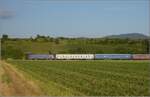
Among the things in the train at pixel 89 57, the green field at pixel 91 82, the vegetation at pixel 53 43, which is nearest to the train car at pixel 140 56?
the train at pixel 89 57

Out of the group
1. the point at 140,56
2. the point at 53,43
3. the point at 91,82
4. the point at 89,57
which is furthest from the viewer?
the point at 89,57

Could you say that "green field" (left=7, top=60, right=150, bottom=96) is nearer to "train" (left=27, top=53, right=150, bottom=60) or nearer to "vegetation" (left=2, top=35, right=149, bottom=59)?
"vegetation" (left=2, top=35, right=149, bottom=59)

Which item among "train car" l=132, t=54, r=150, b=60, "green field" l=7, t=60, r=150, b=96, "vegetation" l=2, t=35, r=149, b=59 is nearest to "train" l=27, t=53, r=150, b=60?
"train car" l=132, t=54, r=150, b=60

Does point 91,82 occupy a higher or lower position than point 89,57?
higher

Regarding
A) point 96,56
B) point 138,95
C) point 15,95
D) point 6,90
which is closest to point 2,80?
point 6,90

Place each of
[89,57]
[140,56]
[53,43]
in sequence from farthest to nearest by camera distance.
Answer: [89,57] → [140,56] → [53,43]

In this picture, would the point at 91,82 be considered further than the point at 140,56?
No

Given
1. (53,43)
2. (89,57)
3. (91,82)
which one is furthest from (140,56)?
(91,82)

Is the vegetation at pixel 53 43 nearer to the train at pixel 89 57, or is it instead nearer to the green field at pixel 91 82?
the green field at pixel 91 82

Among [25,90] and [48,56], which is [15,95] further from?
[48,56]

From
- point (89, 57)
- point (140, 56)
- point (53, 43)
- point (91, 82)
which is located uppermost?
point (53, 43)

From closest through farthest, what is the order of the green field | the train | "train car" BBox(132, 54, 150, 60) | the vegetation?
the green field, the vegetation, "train car" BBox(132, 54, 150, 60), the train

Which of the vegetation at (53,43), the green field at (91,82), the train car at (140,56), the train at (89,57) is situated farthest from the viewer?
the train at (89,57)

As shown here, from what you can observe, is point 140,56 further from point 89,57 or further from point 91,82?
point 91,82
